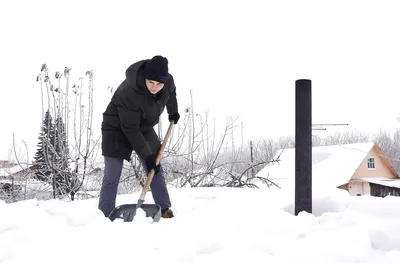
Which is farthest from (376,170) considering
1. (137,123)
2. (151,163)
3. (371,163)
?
(137,123)

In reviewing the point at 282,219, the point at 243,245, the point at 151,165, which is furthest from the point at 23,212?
the point at 282,219

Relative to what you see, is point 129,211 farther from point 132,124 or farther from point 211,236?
point 211,236

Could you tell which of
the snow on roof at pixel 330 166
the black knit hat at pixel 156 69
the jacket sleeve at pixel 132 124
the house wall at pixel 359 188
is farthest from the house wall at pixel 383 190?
the black knit hat at pixel 156 69

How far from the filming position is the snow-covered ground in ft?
5.08

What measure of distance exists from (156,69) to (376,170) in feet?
60.7

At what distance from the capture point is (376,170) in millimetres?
18203

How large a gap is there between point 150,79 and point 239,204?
1.07 meters

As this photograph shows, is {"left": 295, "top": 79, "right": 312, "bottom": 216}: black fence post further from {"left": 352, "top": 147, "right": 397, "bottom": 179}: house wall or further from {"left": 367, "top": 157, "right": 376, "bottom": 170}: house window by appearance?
{"left": 367, "top": 157, "right": 376, "bottom": 170}: house window

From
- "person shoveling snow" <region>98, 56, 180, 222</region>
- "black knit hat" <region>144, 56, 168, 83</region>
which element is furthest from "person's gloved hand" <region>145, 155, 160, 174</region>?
"black knit hat" <region>144, 56, 168, 83</region>

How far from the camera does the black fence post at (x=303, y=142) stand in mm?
2414

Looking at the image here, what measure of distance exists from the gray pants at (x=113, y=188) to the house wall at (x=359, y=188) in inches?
628

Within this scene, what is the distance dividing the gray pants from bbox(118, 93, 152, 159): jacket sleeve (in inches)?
10.7

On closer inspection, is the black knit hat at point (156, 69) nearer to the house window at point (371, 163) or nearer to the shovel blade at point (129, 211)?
the shovel blade at point (129, 211)

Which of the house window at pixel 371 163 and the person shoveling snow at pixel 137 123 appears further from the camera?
the house window at pixel 371 163
